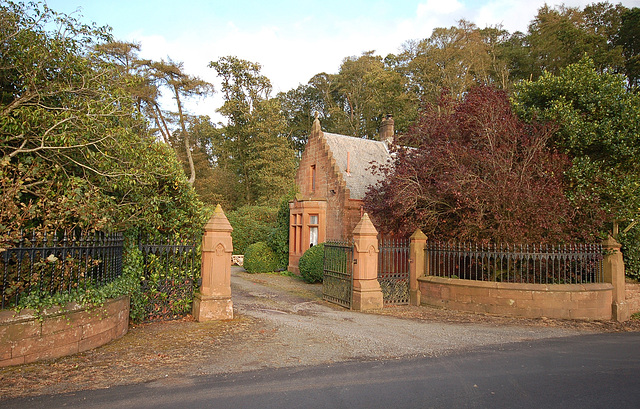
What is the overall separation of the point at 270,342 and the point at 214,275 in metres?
2.12

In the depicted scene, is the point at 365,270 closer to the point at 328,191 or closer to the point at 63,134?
the point at 63,134

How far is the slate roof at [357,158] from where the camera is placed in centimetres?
1974

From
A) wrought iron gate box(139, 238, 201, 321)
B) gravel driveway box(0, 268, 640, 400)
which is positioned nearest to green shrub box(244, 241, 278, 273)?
gravel driveway box(0, 268, 640, 400)

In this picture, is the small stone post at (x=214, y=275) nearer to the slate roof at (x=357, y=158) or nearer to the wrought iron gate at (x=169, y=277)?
the wrought iron gate at (x=169, y=277)

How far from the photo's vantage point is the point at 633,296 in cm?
1132

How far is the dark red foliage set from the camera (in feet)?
33.8

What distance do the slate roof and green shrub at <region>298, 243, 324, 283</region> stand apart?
3.17m

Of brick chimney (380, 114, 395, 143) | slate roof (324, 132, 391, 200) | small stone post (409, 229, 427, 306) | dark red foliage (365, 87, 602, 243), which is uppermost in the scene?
brick chimney (380, 114, 395, 143)

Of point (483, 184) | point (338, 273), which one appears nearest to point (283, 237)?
point (338, 273)

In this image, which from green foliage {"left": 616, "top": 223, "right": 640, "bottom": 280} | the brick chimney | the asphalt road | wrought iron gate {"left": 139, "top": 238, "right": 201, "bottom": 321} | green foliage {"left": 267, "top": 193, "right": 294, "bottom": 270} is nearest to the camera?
the asphalt road

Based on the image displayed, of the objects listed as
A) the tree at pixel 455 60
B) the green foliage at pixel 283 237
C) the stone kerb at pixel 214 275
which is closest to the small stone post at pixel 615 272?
the stone kerb at pixel 214 275

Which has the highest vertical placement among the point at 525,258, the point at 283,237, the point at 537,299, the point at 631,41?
the point at 631,41

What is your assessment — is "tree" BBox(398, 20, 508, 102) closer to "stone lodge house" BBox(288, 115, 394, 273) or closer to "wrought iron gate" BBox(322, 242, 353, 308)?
"stone lodge house" BBox(288, 115, 394, 273)

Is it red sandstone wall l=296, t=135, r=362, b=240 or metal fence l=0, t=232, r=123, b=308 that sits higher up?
red sandstone wall l=296, t=135, r=362, b=240
